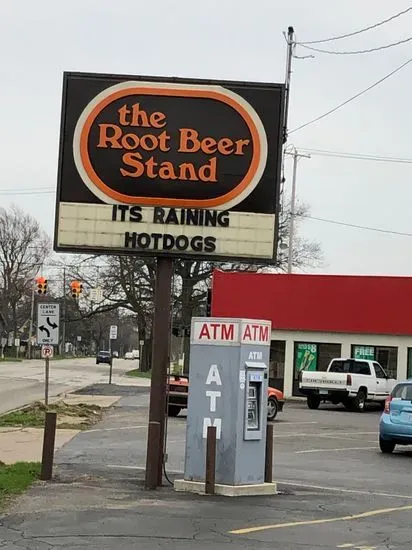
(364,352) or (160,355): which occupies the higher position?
(364,352)

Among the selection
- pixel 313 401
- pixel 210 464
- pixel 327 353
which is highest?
pixel 327 353

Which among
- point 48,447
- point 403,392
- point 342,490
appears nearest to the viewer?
point 48,447

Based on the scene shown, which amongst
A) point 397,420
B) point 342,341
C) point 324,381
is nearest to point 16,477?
point 397,420

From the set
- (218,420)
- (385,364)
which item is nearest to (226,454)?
(218,420)

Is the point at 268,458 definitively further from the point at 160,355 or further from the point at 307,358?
the point at 307,358

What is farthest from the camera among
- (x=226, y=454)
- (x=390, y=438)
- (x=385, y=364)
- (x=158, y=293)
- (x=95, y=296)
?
(x=95, y=296)

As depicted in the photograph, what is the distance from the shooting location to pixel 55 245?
493 inches

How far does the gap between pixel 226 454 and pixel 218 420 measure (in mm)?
435

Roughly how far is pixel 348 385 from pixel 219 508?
71.6 ft

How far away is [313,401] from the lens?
32.3 meters

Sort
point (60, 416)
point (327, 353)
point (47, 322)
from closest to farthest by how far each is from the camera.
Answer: point (47, 322), point (60, 416), point (327, 353)

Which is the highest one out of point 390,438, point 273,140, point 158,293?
point 273,140

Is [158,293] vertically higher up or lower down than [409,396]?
higher up

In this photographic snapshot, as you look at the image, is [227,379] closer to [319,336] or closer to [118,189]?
[118,189]
